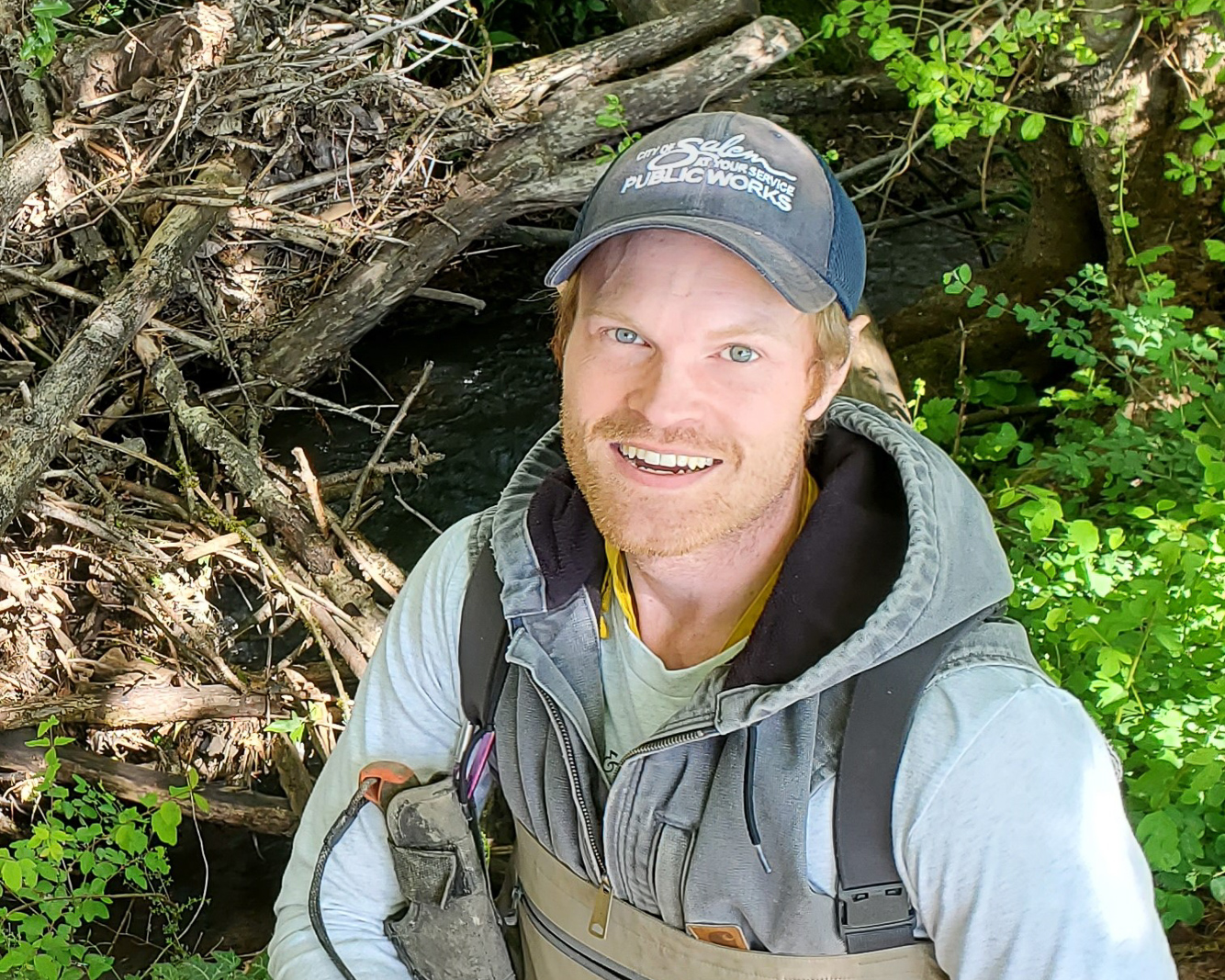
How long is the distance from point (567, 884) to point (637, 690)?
31cm

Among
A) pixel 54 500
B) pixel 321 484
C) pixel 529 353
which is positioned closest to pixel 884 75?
pixel 529 353

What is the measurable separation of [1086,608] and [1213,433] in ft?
3.55

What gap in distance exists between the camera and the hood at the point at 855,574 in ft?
4.10

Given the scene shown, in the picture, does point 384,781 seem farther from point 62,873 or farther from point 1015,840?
point 62,873

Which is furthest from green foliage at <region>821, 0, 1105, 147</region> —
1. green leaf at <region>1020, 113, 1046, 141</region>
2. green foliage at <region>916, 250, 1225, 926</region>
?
green foliage at <region>916, 250, 1225, 926</region>

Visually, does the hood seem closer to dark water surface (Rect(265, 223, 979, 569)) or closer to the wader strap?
the wader strap

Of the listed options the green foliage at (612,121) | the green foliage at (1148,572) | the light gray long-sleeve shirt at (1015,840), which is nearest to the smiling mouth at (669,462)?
the light gray long-sleeve shirt at (1015,840)

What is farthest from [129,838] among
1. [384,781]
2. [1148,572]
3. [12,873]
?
[1148,572]

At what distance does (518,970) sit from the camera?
5.97ft

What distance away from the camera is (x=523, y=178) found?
170 inches

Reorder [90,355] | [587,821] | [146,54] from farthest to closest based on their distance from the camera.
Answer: [146,54] < [90,355] < [587,821]

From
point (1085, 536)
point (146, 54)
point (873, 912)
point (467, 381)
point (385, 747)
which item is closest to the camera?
point (873, 912)

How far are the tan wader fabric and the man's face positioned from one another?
533mm

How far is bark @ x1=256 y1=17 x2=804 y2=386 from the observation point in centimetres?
432
